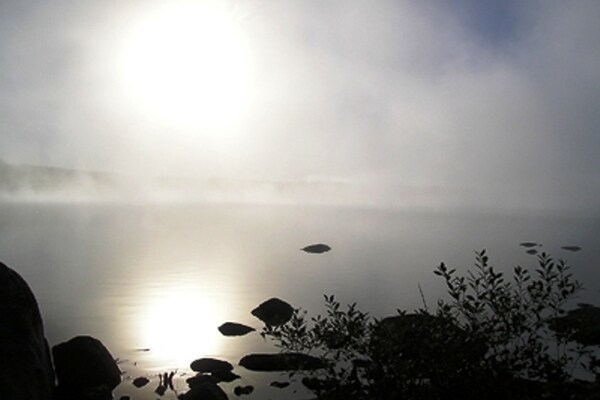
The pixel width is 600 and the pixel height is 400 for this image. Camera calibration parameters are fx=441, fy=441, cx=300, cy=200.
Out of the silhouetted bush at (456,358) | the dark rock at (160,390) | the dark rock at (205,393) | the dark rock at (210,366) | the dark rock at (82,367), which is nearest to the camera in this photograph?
the silhouetted bush at (456,358)

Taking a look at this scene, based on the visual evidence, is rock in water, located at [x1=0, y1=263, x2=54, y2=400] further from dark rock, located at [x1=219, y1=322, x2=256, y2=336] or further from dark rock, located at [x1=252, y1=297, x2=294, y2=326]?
dark rock, located at [x1=219, y1=322, x2=256, y2=336]

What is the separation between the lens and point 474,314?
9.66m

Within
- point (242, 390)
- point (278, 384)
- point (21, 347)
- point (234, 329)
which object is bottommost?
point (234, 329)

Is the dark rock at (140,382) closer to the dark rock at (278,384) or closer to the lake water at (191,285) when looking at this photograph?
the lake water at (191,285)

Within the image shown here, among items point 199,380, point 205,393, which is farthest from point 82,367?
point 205,393

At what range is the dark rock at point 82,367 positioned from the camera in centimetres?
2952

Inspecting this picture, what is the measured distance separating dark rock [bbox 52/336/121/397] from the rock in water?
11.9 ft

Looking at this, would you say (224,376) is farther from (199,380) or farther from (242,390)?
(242,390)

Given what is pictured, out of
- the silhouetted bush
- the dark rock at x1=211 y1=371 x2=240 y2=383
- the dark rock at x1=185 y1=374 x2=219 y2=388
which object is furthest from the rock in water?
the silhouetted bush

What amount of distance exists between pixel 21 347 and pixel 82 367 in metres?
8.57

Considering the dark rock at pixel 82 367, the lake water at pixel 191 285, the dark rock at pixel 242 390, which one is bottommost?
the lake water at pixel 191 285

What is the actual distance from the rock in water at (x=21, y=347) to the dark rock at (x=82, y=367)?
3.63 m

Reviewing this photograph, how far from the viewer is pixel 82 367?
100 ft

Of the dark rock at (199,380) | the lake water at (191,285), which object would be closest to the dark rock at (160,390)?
the lake water at (191,285)
